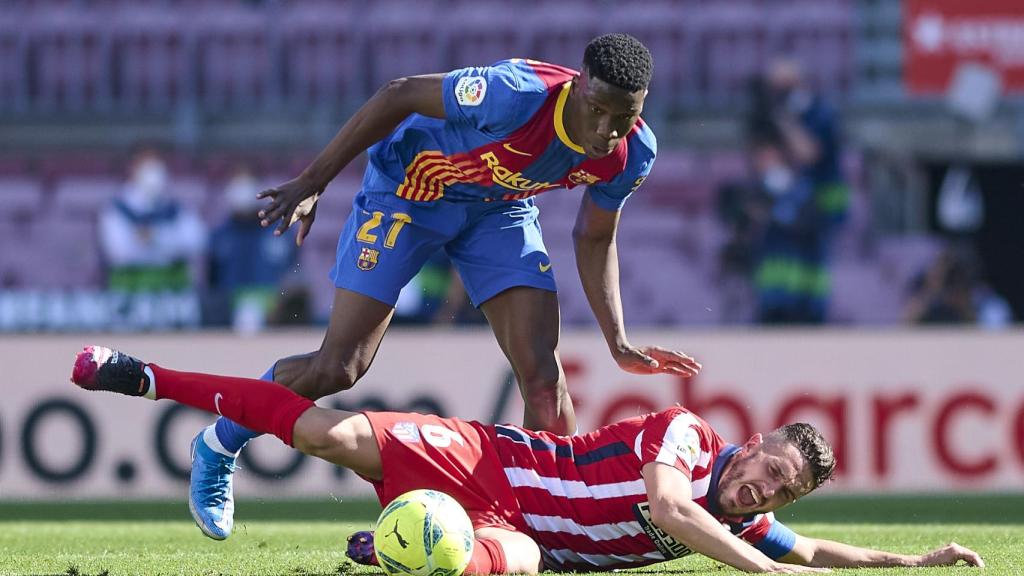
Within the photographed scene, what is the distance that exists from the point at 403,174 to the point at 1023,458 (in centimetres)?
568

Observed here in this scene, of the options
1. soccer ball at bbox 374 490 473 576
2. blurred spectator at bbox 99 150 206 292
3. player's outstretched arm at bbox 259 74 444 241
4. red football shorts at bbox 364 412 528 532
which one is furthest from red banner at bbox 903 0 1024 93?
soccer ball at bbox 374 490 473 576

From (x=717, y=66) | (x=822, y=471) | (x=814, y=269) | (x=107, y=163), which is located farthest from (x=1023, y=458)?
(x=107, y=163)

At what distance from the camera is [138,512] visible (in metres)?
9.45

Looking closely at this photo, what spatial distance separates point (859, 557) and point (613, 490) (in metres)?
0.95

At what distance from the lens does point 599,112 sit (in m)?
5.89

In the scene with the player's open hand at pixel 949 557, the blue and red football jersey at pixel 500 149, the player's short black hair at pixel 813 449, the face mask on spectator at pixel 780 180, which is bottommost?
the player's open hand at pixel 949 557

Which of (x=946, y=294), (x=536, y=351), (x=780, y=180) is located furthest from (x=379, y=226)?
(x=946, y=294)

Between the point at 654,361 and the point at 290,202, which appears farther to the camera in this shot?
the point at 654,361

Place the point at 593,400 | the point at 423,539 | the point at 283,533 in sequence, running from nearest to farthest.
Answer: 1. the point at 423,539
2. the point at 283,533
3. the point at 593,400

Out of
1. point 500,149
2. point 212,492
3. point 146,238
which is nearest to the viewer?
point 500,149

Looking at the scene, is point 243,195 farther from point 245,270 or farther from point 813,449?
point 813,449

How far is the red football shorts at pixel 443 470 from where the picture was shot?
5.78 m

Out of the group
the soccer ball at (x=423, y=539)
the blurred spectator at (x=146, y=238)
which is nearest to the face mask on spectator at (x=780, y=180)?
the blurred spectator at (x=146, y=238)

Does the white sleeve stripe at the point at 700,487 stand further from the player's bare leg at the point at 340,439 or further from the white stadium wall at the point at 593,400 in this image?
the white stadium wall at the point at 593,400
